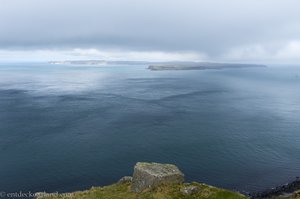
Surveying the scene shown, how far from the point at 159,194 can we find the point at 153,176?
3.05 meters

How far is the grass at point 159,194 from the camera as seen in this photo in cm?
3647

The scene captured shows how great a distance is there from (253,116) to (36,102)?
112406 millimetres

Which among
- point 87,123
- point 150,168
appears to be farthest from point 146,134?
point 150,168

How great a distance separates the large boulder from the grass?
986 millimetres

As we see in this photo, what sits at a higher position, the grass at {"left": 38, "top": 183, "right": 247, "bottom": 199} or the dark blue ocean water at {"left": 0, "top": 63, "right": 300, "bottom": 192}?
the grass at {"left": 38, "top": 183, "right": 247, "bottom": 199}

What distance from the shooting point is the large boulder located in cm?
4150

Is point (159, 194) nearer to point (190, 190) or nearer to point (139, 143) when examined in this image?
point (190, 190)

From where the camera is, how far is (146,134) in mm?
101375

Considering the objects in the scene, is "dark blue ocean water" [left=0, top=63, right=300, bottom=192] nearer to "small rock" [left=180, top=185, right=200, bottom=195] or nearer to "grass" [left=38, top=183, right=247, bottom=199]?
"grass" [left=38, top=183, right=247, bottom=199]

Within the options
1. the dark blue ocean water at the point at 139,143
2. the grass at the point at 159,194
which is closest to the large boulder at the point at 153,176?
the grass at the point at 159,194

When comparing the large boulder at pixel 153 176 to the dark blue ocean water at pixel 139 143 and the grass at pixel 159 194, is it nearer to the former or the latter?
the grass at pixel 159 194

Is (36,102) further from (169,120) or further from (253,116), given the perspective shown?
(253,116)

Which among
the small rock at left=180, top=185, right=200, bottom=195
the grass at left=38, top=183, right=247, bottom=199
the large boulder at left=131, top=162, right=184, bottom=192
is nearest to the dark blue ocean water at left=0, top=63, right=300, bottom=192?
the grass at left=38, top=183, right=247, bottom=199

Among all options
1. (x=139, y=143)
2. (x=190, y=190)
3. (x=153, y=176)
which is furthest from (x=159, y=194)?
(x=139, y=143)
